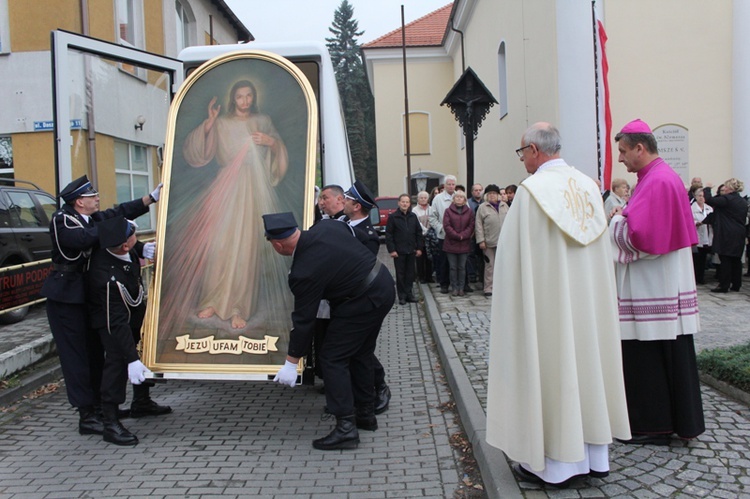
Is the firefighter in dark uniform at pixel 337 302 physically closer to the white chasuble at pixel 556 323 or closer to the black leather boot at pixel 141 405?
the white chasuble at pixel 556 323

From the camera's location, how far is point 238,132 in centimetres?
593

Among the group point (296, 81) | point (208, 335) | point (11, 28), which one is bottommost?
point (208, 335)

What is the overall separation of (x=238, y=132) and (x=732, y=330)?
621 centimetres

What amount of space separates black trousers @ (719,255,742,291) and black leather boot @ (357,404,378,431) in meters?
7.94

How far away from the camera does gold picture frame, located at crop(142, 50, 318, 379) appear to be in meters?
5.26

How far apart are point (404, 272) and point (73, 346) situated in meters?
6.91

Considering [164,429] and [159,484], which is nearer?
[159,484]

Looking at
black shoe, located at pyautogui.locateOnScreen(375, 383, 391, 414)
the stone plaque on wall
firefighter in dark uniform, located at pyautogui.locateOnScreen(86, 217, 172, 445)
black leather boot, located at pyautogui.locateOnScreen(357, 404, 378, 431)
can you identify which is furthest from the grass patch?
the stone plaque on wall

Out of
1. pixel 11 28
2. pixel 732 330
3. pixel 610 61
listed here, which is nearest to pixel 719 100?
pixel 610 61

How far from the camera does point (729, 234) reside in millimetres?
10602

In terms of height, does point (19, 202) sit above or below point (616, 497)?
above

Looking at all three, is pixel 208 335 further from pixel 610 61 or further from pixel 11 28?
pixel 11 28

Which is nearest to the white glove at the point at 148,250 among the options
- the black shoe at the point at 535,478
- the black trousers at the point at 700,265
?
the black shoe at the point at 535,478

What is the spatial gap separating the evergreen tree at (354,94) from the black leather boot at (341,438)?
163 ft
